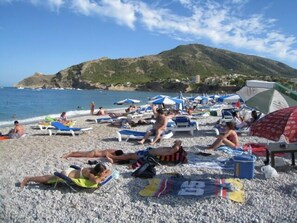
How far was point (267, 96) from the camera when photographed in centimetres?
985

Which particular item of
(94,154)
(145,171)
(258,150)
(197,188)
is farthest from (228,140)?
(197,188)

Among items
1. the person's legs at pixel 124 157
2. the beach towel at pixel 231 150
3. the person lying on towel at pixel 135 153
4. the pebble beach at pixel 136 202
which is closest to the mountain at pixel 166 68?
the beach towel at pixel 231 150

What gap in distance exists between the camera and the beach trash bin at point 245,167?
683 cm

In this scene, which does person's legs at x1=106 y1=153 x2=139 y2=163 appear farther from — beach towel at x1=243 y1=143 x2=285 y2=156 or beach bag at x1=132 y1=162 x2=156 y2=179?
beach towel at x1=243 y1=143 x2=285 y2=156

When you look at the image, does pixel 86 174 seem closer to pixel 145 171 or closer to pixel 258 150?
pixel 145 171

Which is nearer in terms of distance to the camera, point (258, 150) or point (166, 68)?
point (258, 150)

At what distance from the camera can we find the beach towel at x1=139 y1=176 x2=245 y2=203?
5801mm

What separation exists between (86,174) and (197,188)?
6.77 ft

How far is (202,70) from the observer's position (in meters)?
139

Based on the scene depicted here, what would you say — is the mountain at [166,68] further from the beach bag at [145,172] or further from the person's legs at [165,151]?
the beach bag at [145,172]

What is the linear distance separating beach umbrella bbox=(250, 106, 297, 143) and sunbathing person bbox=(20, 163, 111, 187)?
2892 millimetres

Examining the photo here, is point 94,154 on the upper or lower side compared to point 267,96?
lower

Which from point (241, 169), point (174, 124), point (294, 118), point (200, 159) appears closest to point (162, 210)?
point (241, 169)

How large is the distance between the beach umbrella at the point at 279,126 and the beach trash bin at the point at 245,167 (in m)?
0.60
